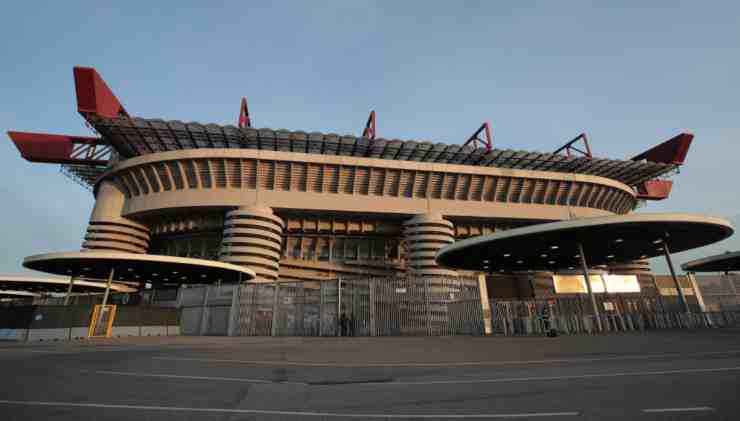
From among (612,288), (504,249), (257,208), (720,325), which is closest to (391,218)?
(257,208)

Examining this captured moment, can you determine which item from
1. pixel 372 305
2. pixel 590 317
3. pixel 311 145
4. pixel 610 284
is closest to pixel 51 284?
pixel 311 145

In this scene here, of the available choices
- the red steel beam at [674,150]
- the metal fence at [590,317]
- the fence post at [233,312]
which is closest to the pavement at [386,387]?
the metal fence at [590,317]

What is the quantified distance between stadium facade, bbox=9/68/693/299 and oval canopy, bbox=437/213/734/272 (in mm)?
4729

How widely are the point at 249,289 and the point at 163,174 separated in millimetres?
23900

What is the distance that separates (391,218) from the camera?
139 ft

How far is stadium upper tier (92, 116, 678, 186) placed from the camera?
35688 mm

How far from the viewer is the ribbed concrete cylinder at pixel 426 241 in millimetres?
38812

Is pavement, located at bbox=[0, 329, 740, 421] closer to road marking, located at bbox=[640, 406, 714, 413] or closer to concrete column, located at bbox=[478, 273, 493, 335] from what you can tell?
road marking, located at bbox=[640, 406, 714, 413]

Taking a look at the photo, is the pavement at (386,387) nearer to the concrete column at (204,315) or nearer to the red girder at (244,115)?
the concrete column at (204,315)

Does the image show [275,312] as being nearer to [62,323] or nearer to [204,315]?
[204,315]

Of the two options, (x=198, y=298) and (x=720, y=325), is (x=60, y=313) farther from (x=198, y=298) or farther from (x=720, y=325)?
(x=720, y=325)

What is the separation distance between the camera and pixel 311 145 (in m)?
39.3

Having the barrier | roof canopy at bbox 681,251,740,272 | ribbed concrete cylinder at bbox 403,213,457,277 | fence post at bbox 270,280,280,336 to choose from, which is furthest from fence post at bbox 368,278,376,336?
roof canopy at bbox 681,251,740,272

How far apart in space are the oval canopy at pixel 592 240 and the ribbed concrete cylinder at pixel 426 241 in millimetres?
9378
